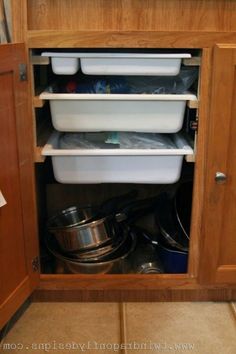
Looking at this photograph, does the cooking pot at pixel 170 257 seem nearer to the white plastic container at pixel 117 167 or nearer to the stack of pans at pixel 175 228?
the stack of pans at pixel 175 228

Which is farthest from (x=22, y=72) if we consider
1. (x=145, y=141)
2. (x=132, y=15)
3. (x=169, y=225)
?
(x=169, y=225)

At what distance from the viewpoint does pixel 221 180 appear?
1480 millimetres

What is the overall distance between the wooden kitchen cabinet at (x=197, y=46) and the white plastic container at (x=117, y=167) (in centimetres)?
8

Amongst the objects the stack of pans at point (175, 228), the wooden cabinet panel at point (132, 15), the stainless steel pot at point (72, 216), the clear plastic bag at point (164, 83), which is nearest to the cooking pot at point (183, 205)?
the stack of pans at point (175, 228)

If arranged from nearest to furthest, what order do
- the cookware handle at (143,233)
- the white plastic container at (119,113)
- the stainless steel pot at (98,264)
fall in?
the white plastic container at (119,113) < the stainless steel pot at (98,264) < the cookware handle at (143,233)

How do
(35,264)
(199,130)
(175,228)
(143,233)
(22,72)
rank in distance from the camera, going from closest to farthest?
(22,72)
(199,130)
(35,264)
(175,228)
(143,233)

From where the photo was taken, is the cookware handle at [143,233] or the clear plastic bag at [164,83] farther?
the cookware handle at [143,233]

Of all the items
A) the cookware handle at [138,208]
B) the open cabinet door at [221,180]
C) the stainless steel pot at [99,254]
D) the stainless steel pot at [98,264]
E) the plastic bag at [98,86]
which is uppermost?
the plastic bag at [98,86]

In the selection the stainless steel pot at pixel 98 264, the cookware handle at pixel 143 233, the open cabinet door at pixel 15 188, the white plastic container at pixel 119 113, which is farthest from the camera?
the cookware handle at pixel 143 233

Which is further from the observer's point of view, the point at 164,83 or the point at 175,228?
the point at 175,228

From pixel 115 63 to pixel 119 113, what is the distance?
0.17 meters

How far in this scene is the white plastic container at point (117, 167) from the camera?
1528 millimetres

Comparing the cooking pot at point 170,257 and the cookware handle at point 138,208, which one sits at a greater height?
Answer: the cookware handle at point 138,208

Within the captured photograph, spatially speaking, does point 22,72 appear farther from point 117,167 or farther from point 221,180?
point 221,180
